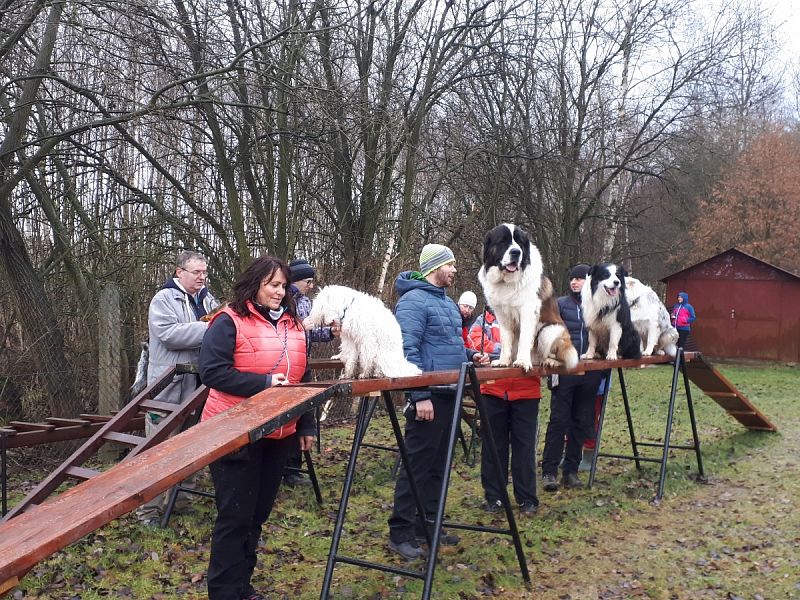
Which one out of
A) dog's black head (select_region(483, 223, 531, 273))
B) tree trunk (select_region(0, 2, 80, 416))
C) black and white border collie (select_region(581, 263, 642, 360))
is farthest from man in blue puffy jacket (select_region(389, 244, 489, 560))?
tree trunk (select_region(0, 2, 80, 416))

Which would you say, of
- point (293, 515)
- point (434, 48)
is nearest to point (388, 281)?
point (434, 48)

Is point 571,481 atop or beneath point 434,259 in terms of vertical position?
beneath

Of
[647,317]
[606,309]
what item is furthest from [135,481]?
[647,317]

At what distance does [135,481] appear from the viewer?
2420 mm

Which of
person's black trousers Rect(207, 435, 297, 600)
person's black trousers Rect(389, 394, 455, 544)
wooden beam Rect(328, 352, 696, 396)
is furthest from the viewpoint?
person's black trousers Rect(389, 394, 455, 544)

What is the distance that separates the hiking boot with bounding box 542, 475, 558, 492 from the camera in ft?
22.2

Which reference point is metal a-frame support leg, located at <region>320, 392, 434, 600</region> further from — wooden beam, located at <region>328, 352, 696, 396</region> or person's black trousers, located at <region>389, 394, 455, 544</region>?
person's black trousers, located at <region>389, 394, 455, 544</region>

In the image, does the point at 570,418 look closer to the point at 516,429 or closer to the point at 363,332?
the point at 516,429

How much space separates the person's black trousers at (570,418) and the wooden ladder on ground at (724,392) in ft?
4.76

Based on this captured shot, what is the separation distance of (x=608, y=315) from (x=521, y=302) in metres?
1.85

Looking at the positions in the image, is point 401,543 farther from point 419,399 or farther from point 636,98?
point 636,98

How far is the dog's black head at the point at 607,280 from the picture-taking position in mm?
6855

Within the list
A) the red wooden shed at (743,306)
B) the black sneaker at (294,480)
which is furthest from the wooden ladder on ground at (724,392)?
the red wooden shed at (743,306)

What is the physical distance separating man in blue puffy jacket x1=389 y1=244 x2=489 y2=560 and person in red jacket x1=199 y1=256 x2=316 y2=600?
1.20m
